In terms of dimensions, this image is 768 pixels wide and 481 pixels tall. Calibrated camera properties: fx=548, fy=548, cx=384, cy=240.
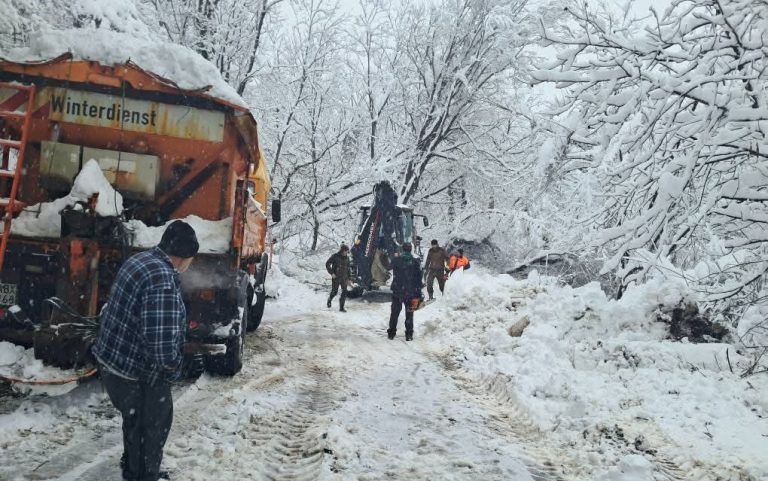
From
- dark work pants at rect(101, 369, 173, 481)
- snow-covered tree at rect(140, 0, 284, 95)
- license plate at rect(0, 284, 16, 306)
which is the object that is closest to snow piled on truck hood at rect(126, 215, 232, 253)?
license plate at rect(0, 284, 16, 306)

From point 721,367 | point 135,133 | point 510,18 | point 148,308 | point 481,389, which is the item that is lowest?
point 481,389

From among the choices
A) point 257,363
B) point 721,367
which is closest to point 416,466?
point 257,363

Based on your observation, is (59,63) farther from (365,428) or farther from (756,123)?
(756,123)

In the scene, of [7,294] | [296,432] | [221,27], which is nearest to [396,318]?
[296,432]

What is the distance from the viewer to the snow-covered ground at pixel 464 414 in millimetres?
4016

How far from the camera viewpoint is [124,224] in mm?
5363

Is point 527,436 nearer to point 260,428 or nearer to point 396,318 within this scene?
point 260,428

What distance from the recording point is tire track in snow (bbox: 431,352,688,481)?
13.7 feet

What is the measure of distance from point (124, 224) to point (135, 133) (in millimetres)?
1221

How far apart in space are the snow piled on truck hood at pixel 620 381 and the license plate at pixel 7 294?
5.23 meters

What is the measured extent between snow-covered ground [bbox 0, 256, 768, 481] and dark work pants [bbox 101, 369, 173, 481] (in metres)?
0.36

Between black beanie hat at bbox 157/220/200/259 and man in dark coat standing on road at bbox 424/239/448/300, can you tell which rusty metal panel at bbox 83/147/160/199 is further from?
man in dark coat standing on road at bbox 424/239/448/300

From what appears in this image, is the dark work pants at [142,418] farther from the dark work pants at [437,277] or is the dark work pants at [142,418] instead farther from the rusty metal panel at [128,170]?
the dark work pants at [437,277]

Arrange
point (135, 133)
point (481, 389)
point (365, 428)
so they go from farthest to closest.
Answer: point (481, 389)
point (135, 133)
point (365, 428)
